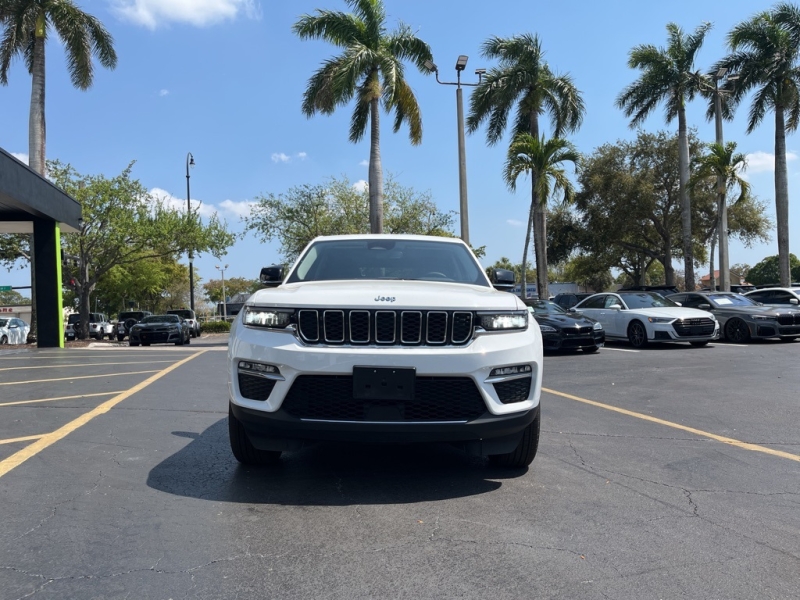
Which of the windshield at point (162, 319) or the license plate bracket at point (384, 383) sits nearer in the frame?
the license plate bracket at point (384, 383)

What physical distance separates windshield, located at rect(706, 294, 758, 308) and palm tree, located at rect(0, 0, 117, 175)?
22.2 meters

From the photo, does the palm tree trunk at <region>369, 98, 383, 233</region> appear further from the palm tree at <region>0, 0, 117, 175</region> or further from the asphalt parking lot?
the asphalt parking lot

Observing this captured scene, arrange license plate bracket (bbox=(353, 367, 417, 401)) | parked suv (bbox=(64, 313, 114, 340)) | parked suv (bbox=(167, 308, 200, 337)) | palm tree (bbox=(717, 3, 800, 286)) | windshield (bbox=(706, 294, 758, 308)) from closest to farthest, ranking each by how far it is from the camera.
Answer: license plate bracket (bbox=(353, 367, 417, 401)) → windshield (bbox=(706, 294, 758, 308)) → palm tree (bbox=(717, 3, 800, 286)) → parked suv (bbox=(64, 313, 114, 340)) → parked suv (bbox=(167, 308, 200, 337))

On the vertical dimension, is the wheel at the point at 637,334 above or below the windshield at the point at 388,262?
below

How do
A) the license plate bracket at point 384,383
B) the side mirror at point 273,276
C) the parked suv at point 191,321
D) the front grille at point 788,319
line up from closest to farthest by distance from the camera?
the license plate bracket at point 384,383
the side mirror at point 273,276
the front grille at point 788,319
the parked suv at point 191,321

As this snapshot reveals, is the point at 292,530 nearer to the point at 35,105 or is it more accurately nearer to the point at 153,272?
the point at 35,105

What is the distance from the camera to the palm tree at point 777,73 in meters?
25.8

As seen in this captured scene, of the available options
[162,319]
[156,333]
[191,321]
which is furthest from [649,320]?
[191,321]

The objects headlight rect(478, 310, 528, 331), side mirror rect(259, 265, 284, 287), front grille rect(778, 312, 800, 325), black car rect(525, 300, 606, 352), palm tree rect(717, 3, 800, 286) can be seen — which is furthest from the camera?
palm tree rect(717, 3, 800, 286)

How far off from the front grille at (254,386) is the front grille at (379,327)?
0.36 meters

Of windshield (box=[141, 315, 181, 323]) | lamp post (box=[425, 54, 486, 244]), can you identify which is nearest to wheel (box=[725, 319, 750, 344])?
lamp post (box=[425, 54, 486, 244])

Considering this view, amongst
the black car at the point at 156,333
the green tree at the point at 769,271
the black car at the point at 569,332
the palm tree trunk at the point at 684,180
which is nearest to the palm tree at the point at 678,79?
the palm tree trunk at the point at 684,180

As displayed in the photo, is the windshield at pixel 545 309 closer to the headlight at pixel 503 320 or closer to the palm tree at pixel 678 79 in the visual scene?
the headlight at pixel 503 320

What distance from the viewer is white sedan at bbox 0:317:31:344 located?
26.9m
